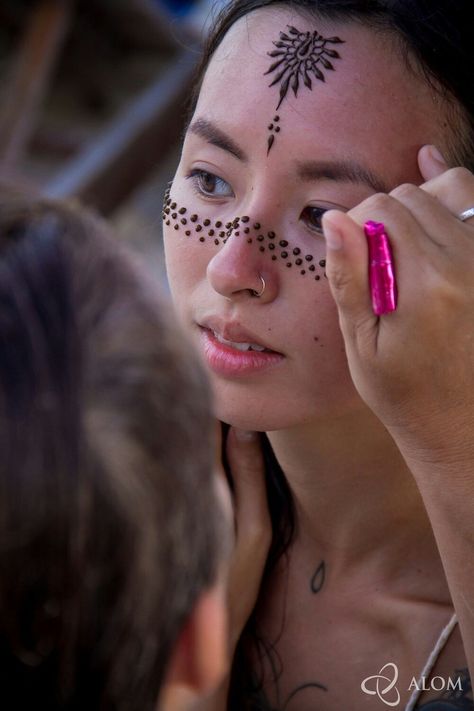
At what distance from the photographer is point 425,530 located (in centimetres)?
169

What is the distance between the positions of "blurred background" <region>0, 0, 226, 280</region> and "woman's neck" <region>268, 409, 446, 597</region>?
203cm

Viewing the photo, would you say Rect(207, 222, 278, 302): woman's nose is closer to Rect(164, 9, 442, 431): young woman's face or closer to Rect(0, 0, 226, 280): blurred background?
Rect(164, 9, 442, 431): young woman's face

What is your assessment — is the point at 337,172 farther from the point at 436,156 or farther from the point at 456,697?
the point at 456,697

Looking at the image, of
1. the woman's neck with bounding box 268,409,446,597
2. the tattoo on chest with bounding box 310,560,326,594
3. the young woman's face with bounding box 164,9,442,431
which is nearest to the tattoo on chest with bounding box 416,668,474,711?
the woman's neck with bounding box 268,409,446,597

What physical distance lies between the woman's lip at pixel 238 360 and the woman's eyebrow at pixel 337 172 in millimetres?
283

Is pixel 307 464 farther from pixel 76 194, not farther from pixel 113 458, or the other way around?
pixel 76 194

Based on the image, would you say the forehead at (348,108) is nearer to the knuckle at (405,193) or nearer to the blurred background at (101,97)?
the knuckle at (405,193)

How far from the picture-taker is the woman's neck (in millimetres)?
1670

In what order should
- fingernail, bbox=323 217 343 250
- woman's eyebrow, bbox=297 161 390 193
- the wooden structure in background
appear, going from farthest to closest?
the wooden structure in background
woman's eyebrow, bbox=297 161 390 193
fingernail, bbox=323 217 343 250

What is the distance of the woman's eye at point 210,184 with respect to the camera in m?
1.59

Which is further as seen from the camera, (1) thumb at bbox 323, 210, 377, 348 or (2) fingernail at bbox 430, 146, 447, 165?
(2) fingernail at bbox 430, 146, 447, 165

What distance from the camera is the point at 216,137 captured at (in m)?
1.57

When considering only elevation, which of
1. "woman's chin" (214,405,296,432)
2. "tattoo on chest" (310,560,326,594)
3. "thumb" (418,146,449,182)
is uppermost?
"thumb" (418,146,449,182)

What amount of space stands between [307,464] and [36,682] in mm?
1009
